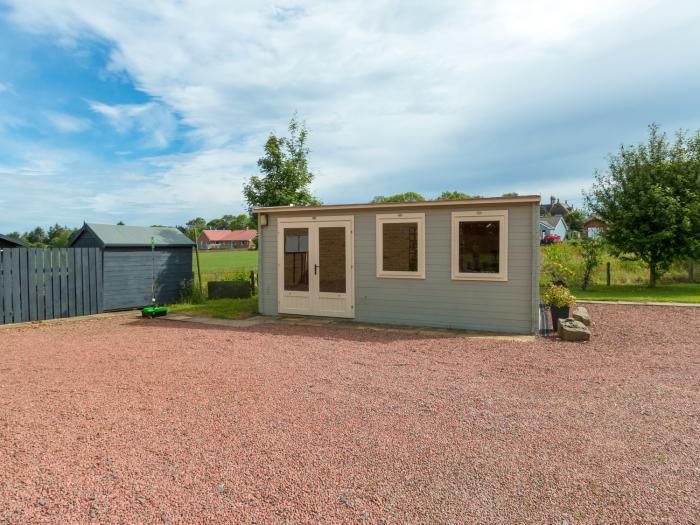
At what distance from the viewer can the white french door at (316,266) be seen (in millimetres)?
8727

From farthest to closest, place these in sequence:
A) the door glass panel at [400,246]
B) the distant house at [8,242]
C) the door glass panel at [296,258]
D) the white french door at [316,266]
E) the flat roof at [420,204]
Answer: the distant house at [8,242] < the door glass panel at [296,258] < the white french door at [316,266] < the door glass panel at [400,246] < the flat roof at [420,204]

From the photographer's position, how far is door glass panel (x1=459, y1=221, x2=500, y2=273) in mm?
7469

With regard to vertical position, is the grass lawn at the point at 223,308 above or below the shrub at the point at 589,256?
below

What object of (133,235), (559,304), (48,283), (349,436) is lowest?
(349,436)

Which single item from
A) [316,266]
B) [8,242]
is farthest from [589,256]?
[8,242]

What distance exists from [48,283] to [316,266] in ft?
19.5

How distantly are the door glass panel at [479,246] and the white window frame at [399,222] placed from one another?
0.70 m

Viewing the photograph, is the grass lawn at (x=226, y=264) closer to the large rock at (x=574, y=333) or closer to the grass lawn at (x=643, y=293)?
the large rock at (x=574, y=333)

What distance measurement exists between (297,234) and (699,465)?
24.4 ft

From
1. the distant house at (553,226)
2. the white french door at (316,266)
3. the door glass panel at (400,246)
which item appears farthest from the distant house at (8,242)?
the distant house at (553,226)

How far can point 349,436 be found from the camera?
3260mm

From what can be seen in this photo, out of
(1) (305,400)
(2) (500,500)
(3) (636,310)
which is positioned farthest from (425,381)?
(3) (636,310)

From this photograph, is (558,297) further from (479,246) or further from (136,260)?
(136,260)

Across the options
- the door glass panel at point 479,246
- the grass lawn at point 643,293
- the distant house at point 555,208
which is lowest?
the grass lawn at point 643,293
